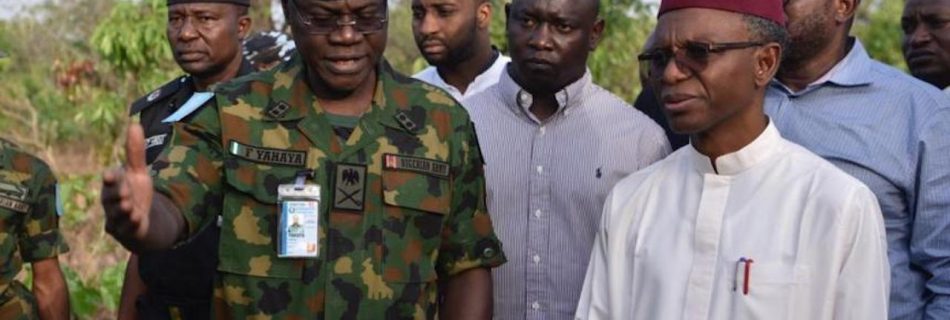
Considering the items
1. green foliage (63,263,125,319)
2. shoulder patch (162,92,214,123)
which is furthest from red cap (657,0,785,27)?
green foliage (63,263,125,319)

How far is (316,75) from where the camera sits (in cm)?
362

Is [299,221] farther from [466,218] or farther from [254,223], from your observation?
[466,218]

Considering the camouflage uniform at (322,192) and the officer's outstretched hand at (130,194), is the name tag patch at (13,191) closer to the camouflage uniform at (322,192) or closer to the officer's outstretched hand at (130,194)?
the camouflage uniform at (322,192)

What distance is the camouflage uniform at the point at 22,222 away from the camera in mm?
4504

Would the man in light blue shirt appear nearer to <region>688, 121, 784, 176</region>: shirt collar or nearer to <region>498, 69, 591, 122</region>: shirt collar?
<region>688, 121, 784, 176</region>: shirt collar

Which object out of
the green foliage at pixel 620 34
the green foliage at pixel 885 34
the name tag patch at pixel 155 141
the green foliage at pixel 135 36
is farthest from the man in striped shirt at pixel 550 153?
the green foliage at pixel 885 34

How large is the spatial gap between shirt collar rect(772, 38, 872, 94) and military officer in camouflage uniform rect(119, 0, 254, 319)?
154 centimetres

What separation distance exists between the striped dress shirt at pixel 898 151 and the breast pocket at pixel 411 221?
91cm

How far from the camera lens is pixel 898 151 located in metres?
3.63

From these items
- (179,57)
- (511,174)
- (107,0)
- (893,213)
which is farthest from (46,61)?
(893,213)

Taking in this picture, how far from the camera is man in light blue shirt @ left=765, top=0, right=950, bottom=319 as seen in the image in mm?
3559

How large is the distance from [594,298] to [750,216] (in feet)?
1.40

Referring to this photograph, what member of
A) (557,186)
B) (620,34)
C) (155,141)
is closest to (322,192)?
(557,186)

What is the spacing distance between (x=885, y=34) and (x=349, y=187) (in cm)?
1529
